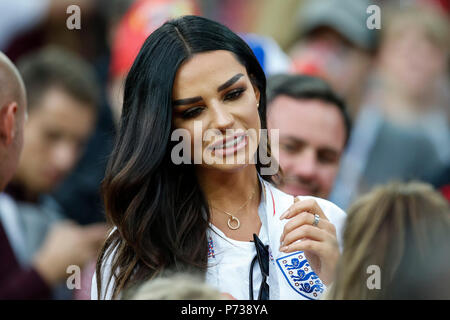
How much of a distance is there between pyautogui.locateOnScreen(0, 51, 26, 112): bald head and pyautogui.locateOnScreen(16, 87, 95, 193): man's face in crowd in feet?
5.29

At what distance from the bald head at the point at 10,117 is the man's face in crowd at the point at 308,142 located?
108 cm

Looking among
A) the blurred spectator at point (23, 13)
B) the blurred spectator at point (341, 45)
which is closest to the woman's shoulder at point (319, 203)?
the blurred spectator at point (341, 45)

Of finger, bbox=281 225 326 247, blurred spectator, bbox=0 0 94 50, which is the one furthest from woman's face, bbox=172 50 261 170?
blurred spectator, bbox=0 0 94 50

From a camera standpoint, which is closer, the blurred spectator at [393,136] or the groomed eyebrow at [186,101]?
the groomed eyebrow at [186,101]

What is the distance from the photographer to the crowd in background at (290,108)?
389cm

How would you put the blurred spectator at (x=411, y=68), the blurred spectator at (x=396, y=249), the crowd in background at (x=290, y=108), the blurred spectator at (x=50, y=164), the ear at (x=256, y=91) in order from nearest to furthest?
the blurred spectator at (x=396, y=249)
the ear at (x=256, y=91)
the crowd in background at (x=290, y=108)
the blurred spectator at (x=50, y=164)
the blurred spectator at (x=411, y=68)

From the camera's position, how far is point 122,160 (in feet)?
9.10

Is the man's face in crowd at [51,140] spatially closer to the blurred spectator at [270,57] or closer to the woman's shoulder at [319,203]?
the blurred spectator at [270,57]

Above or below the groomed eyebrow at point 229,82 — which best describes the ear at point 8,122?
below

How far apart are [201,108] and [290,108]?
1474 mm

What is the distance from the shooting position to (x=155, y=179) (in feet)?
9.05

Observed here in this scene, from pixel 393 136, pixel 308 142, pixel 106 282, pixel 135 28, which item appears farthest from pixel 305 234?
pixel 393 136

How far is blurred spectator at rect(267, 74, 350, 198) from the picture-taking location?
3.79m
